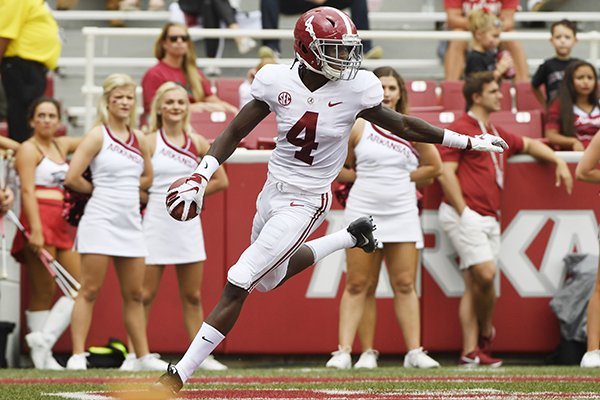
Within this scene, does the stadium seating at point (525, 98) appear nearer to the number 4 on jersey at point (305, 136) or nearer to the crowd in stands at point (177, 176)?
the crowd in stands at point (177, 176)

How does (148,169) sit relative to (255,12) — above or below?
below

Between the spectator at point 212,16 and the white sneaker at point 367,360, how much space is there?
410 centimetres

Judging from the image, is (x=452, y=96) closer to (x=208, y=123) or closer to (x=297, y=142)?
(x=208, y=123)

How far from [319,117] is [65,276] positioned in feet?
11.6

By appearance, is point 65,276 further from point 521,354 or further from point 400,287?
point 521,354

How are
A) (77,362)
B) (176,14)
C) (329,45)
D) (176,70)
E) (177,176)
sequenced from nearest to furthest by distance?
(329,45), (77,362), (177,176), (176,70), (176,14)

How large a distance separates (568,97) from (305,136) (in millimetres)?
4169

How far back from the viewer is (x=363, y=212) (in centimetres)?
873

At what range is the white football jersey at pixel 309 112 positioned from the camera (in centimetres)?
612

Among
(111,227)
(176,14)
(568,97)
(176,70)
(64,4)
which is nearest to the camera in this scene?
(111,227)

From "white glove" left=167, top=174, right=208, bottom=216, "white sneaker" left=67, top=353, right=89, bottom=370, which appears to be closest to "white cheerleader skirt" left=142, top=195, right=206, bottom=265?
A: "white sneaker" left=67, top=353, right=89, bottom=370

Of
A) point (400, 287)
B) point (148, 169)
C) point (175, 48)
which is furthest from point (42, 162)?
point (400, 287)

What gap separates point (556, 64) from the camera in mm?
10578

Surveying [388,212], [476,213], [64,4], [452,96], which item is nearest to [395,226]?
[388,212]
